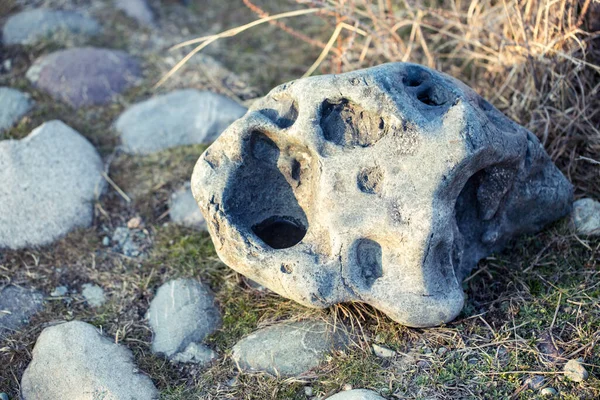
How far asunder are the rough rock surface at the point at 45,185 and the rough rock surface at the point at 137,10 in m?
1.62

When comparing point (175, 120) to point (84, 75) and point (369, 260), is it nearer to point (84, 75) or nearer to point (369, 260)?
point (84, 75)

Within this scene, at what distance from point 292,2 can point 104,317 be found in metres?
3.24

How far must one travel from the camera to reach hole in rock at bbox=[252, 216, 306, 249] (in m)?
2.71

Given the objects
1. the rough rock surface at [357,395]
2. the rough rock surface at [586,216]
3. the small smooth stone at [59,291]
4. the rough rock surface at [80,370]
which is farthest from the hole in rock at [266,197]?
the rough rock surface at [586,216]

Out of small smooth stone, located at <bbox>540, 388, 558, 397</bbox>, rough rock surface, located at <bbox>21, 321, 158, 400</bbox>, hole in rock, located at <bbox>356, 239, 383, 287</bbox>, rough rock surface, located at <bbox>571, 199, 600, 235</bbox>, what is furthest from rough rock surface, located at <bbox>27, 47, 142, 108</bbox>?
small smooth stone, located at <bbox>540, 388, 558, 397</bbox>

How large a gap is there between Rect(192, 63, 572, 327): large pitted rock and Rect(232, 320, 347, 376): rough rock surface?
23 cm

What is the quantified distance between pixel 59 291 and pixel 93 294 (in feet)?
0.54

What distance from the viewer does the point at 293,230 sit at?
2.74m

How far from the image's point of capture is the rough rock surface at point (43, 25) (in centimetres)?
446

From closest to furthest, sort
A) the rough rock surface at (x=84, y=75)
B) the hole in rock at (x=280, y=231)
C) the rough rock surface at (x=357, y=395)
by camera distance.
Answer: the rough rock surface at (x=357, y=395)
the hole in rock at (x=280, y=231)
the rough rock surface at (x=84, y=75)

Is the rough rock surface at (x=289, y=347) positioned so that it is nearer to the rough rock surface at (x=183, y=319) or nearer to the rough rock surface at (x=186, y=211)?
the rough rock surface at (x=183, y=319)

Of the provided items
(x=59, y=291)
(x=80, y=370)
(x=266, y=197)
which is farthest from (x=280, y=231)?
(x=59, y=291)

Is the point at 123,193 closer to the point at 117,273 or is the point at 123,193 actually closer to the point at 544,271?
the point at 117,273

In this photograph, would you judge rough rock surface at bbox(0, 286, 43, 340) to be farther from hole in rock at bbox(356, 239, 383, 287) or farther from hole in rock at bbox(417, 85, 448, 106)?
hole in rock at bbox(417, 85, 448, 106)
